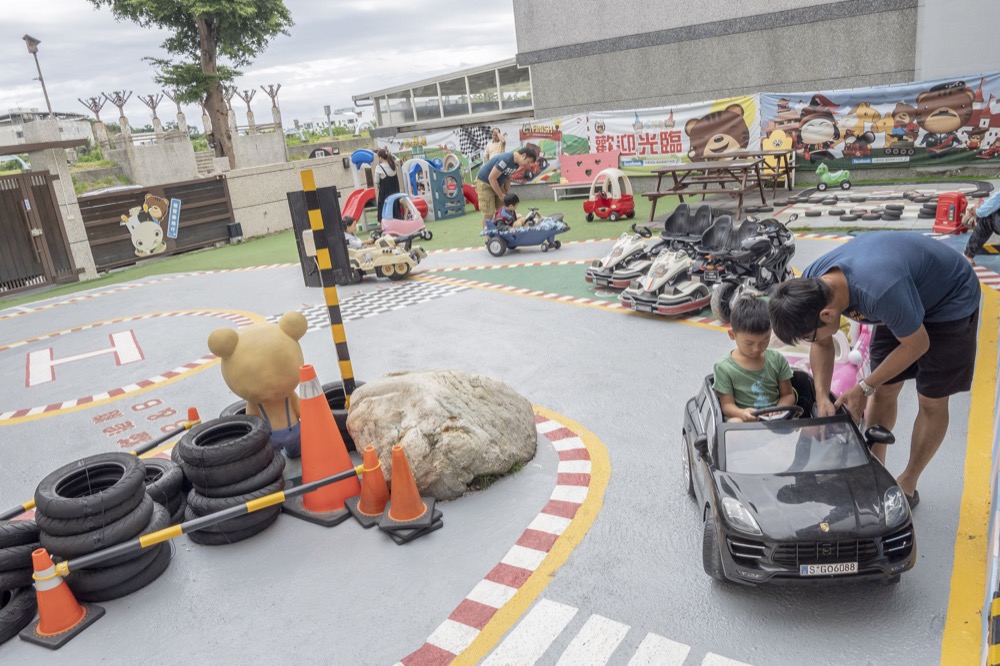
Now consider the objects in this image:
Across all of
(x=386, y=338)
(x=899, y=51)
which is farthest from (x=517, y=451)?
(x=899, y=51)

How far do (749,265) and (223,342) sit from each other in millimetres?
6053

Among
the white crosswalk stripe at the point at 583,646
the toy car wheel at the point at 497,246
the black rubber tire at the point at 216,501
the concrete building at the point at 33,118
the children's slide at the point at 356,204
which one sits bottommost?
the white crosswalk stripe at the point at 583,646

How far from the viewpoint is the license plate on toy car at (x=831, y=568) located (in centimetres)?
337

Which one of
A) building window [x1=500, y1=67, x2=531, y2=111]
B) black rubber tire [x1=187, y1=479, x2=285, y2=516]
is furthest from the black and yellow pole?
Answer: building window [x1=500, y1=67, x2=531, y2=111]

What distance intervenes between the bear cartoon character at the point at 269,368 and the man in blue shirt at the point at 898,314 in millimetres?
3716

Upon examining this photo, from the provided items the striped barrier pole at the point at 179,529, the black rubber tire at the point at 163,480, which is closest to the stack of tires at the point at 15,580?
the striped barrier pole at the point at 179,529

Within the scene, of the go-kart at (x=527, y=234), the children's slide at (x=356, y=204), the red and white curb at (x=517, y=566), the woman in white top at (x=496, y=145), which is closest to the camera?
the red and white curb at (x=517, y=566)

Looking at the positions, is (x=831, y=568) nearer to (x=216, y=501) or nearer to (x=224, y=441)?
(x=216, y=501)

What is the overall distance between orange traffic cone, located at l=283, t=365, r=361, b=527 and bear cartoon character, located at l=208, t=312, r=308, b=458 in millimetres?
450

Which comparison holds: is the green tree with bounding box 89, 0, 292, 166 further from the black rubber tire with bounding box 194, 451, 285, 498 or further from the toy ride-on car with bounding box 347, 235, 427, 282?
the black rubber tire with bounding box 194, 451, 285, 498

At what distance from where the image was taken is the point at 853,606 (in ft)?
11.5

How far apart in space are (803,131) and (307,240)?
49.5 ft

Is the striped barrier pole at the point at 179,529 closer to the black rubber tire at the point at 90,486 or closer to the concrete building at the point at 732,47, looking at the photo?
the black rubber tire at the point at 90,486

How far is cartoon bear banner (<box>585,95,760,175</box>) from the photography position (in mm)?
17719
